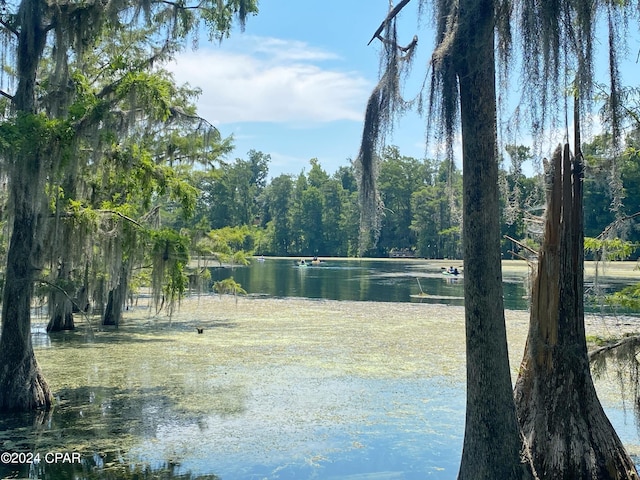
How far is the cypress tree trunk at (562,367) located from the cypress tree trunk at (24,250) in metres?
5.49

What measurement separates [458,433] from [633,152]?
3.42 meters

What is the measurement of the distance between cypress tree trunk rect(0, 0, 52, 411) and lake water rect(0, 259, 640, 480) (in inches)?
15.1

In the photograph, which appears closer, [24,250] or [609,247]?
[609,247]

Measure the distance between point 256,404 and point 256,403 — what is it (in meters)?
0.05

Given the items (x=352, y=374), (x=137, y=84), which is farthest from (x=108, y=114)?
(x=352, y=374)

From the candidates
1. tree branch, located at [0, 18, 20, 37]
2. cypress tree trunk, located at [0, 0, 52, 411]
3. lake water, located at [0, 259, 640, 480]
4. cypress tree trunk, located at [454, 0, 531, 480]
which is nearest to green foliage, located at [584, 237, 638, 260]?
lake water, located at [0, 259, 640, 480]

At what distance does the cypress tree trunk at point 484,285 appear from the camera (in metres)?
4.05

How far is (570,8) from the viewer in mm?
3723

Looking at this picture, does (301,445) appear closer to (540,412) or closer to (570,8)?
(540,412)

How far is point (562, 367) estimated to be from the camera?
188 inches

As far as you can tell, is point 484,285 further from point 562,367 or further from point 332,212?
point 332,212

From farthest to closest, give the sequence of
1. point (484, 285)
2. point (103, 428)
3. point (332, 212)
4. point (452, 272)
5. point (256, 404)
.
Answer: point (332, 212), point (452, 272), point (256, 404), point (103, 428), point (484, 285)

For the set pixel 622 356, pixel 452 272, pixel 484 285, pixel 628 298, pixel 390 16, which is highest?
pixel 390 16

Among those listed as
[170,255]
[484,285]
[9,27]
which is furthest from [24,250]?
[484,285]
